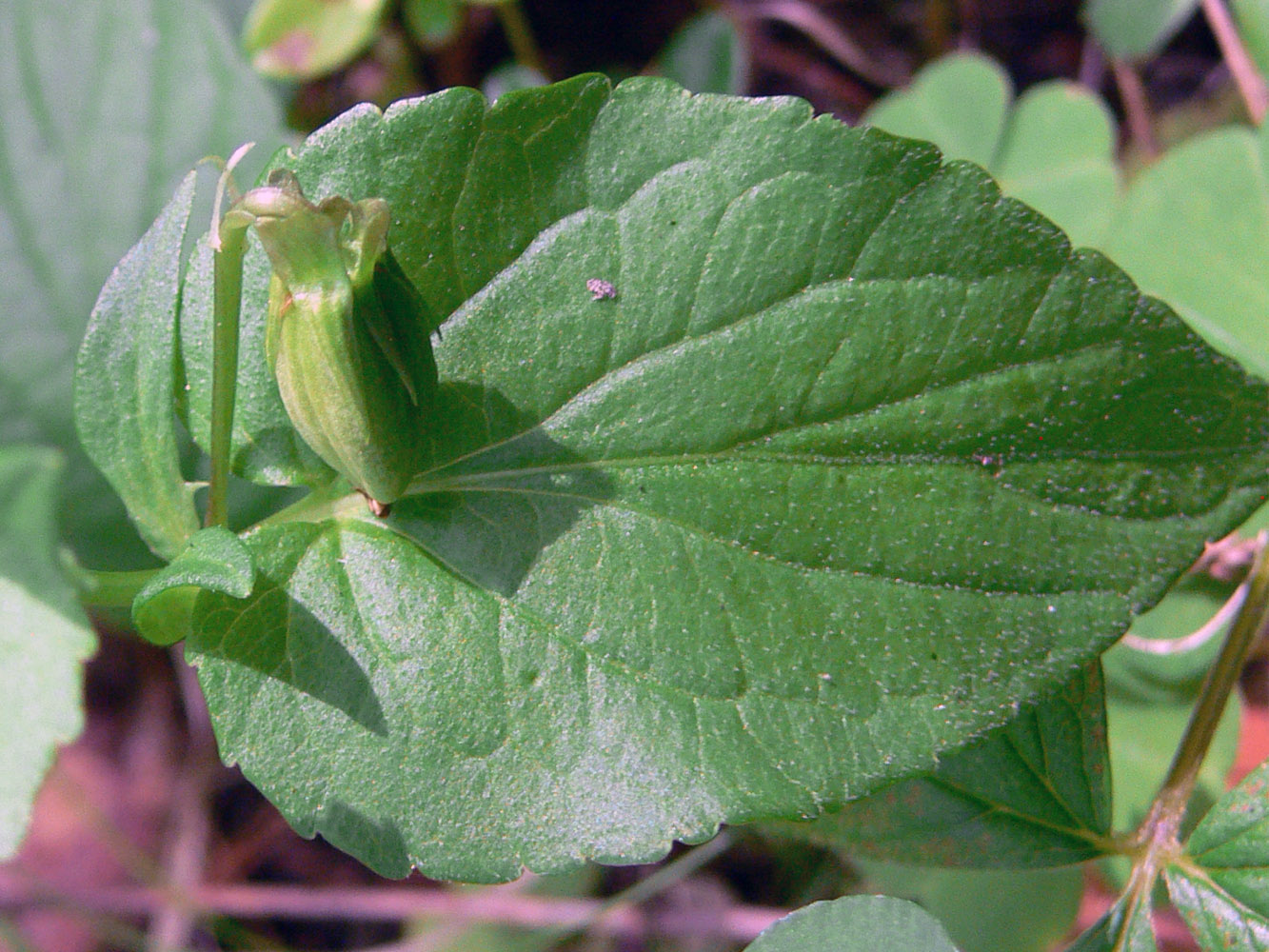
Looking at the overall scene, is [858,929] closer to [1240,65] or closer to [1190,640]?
[1190,640]

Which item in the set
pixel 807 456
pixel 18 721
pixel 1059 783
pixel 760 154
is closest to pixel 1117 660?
pixel 1059 783

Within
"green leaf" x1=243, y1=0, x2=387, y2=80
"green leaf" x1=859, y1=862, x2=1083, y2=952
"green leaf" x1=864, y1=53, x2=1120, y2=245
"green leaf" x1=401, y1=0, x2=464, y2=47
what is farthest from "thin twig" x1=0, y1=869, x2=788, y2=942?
"green leaf" x1=401, y1=0, x2=464, y2=47

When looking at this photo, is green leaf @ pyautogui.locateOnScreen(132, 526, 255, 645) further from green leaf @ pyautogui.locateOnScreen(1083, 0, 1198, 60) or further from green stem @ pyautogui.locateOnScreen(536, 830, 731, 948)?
green leaf @ pyautogui.locateOnScreen(1083, 0, 1198, 60)

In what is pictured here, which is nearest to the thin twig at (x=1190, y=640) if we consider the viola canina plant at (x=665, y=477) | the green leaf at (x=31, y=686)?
the viola canina plant at (x=665, y=477)

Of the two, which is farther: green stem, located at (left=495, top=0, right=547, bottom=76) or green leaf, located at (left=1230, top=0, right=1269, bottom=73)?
green stem, located at (left=495, top=0, right=547, bottom=76)

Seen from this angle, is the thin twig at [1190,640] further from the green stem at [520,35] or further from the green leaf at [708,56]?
the green stem at [520,35]

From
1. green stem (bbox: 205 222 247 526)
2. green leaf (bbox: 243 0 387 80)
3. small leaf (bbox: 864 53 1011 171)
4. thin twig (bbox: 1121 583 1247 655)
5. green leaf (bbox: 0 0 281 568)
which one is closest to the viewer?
green stem (bbox: 205 222 247 526)
